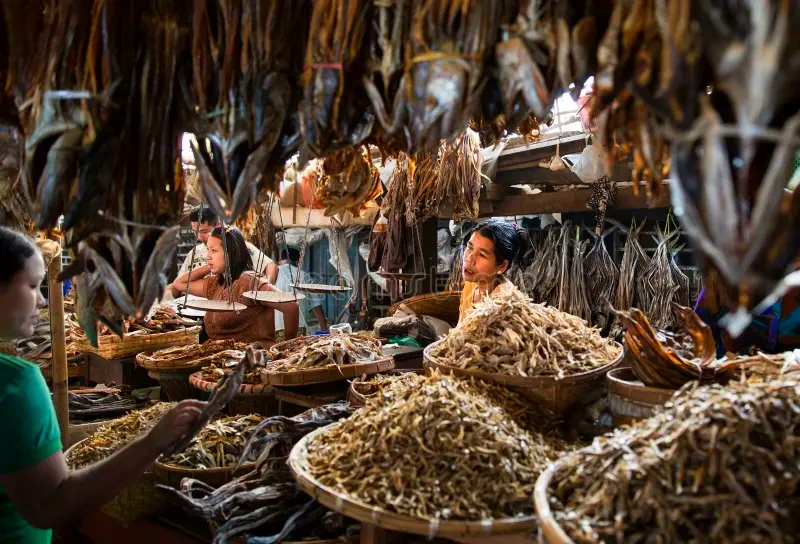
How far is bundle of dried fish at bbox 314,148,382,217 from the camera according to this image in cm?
180

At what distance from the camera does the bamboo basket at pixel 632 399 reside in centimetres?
174

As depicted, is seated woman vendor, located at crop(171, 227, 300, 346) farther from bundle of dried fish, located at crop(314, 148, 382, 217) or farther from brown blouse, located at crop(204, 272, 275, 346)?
bundle of dried fish, located at crop(314, 148, 382, 217)

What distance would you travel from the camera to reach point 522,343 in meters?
2.19

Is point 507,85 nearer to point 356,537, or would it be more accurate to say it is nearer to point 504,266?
point 356,537

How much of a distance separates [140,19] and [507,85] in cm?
93

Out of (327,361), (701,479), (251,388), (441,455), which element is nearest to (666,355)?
(701,479)

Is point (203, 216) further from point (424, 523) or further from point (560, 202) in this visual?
point (560, 202)

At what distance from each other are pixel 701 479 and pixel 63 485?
59.9 inches

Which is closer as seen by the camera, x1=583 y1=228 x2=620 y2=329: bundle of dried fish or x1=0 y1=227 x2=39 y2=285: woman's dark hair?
x1=0 y1=227 x2=39 y2=285: woman's dark hair

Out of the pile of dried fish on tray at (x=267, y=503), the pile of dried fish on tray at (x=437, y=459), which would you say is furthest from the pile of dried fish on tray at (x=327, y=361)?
the pile of dried fish on tray at (x=437, y=459)

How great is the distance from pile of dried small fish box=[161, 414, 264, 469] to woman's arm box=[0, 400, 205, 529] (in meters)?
0.82

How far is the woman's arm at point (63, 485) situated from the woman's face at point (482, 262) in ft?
8.75

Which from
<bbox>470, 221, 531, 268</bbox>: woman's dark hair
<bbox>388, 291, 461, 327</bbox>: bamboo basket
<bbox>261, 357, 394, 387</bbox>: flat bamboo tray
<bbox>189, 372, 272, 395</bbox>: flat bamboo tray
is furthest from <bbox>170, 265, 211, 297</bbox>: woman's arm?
<bbox>470, 221, 531, 268</bbox>: woman's dark hair

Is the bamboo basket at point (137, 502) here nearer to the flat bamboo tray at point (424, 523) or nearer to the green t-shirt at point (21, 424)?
the green t-shirt at point (21, 424)
